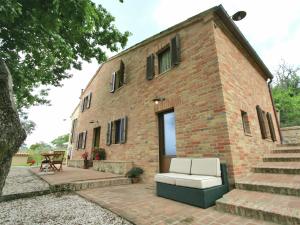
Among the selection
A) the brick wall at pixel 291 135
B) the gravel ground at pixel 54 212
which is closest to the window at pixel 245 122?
the gravel ground at pixel 54 212

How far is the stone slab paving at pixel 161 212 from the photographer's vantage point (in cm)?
238

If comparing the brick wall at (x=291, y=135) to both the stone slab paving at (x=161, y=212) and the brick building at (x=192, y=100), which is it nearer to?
the brick building at (x=192, y=100)

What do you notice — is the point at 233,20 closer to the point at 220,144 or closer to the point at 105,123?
the point at 220,144

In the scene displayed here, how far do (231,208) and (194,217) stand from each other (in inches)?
26.7

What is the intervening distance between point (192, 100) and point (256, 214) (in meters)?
3.01

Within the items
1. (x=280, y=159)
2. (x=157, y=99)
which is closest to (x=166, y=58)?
(x=157, y=99)

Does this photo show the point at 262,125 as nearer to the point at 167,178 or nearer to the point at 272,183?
the point at 272,183

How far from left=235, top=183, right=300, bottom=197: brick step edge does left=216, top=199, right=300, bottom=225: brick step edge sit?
0.98 meters

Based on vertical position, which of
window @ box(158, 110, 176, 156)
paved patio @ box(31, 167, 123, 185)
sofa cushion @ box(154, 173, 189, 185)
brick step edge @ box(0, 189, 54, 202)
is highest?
window @ box(158, 110, 176, 156)

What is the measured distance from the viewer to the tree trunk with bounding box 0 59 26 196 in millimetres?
1396

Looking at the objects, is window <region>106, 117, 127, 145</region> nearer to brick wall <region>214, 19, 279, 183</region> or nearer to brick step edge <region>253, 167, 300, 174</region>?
brick wall <region>214, 19, 279, 183</region>

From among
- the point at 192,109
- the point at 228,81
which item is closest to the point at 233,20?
→ the point at 228,81

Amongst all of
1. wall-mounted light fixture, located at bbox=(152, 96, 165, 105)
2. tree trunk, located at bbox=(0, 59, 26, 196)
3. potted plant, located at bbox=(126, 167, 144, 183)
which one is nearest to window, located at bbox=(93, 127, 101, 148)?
potted plant, located at bbox=(126, 167, 144, 183)

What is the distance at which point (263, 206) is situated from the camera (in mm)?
2512
